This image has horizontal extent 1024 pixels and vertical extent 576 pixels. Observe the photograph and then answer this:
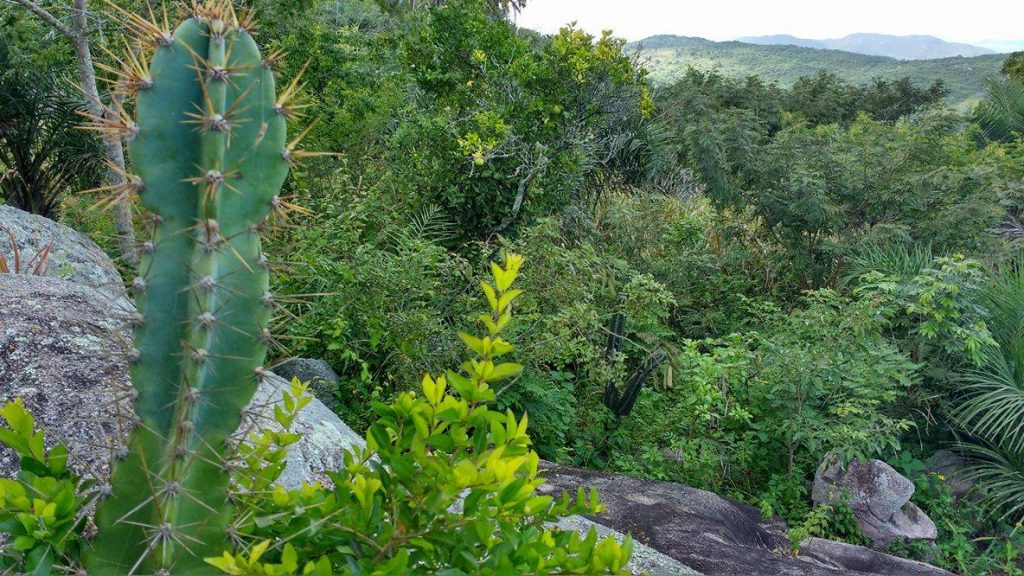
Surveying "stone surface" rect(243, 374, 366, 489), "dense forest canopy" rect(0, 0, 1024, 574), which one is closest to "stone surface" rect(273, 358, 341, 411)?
"dense forest canopy" rect(0, 0, 1024, 574)

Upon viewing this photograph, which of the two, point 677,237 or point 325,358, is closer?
point 325,358

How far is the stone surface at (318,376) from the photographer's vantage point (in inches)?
176

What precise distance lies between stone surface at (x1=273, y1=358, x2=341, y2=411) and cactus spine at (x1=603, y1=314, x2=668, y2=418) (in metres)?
2.03

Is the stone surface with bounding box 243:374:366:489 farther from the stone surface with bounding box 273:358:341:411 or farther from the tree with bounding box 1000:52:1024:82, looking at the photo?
the tree with bounding box 1000:52:1024:82

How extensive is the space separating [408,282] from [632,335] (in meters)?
2.67

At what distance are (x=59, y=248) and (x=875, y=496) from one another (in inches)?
221

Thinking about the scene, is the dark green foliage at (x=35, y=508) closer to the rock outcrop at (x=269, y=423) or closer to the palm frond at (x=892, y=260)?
the rock outcrop at (x=269, y=423)

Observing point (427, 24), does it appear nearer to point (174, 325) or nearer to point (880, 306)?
point (880, 306)

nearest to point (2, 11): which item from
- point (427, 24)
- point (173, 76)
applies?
point (427, 24)

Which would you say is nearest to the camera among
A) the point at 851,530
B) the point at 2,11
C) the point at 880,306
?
the point at 851,530

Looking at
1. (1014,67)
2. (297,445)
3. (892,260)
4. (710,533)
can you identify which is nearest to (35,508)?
(297,445)

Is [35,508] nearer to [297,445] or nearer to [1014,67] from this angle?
[297,445]

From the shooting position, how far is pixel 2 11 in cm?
665

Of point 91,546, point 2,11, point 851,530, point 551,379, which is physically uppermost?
point 2,11
